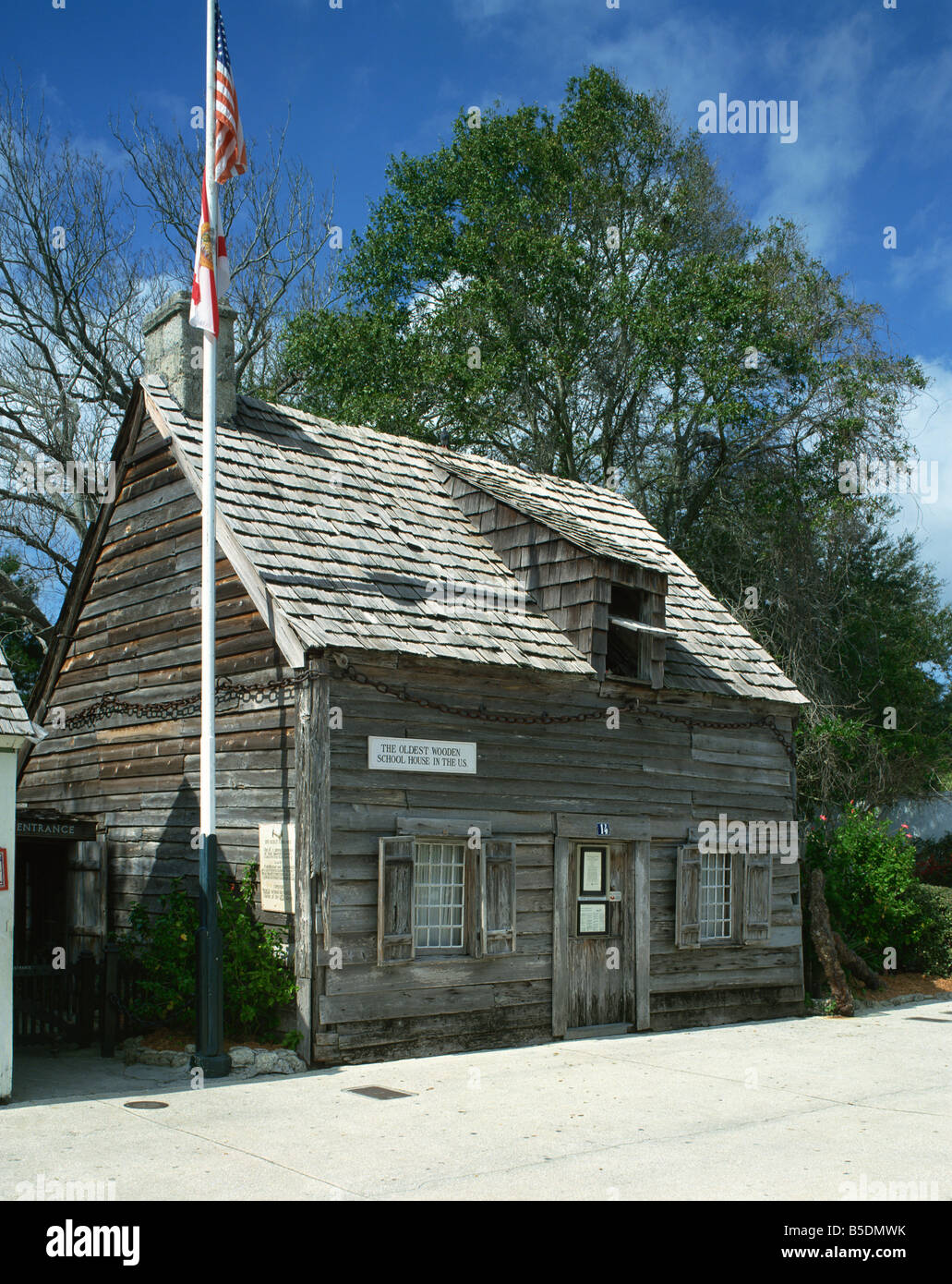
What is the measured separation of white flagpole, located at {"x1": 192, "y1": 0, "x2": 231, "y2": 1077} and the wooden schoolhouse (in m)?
0.75

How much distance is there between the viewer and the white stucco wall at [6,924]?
8.95m

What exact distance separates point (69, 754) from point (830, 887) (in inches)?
407

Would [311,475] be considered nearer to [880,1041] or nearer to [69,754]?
[69,754]

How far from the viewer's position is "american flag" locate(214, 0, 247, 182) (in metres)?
11.3

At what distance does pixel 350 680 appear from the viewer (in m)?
11.2

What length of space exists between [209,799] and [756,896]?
764 cm

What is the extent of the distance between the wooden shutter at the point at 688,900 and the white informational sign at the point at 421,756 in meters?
3.39

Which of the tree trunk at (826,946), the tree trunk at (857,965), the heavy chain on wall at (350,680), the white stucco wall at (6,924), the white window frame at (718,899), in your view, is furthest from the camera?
the tree trunk at (857,965)

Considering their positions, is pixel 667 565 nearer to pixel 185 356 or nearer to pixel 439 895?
pixel 439 895

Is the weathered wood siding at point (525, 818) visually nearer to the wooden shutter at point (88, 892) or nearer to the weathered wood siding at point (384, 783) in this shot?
the weathered wood siding at point (384, 783)

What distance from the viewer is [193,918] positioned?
11359mm

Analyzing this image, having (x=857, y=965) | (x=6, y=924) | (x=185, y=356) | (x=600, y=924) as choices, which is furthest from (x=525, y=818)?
(x=185, y=356)

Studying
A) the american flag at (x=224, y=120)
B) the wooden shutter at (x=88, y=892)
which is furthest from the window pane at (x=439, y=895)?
the american flag at (x=224, y=120)

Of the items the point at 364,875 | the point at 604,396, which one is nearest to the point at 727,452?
the point at 604,396
